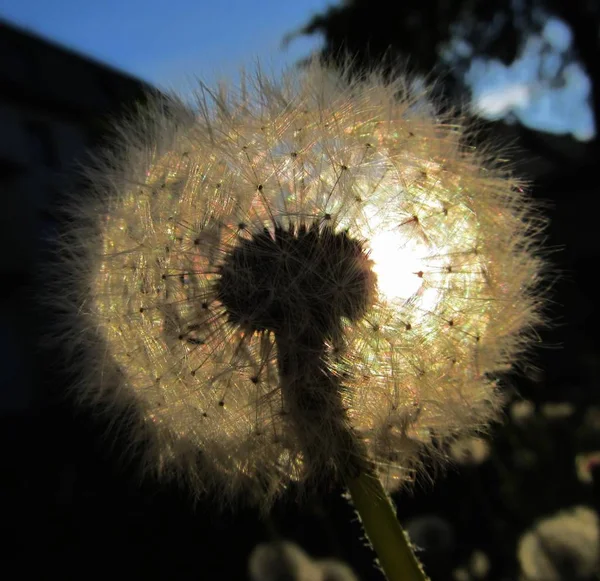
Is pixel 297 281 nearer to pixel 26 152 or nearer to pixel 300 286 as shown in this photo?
pixel 300 286

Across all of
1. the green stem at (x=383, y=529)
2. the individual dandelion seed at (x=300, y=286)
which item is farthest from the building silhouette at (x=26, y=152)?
the green stem at (x=383, y=529)

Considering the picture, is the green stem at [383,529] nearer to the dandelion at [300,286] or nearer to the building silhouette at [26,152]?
the dandelion at [300,286]

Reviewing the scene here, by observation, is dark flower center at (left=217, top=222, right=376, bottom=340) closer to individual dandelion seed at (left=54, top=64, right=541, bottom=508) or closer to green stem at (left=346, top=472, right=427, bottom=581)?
individual dandelion seed at (left=54, top=64, right=541, bottom=508)

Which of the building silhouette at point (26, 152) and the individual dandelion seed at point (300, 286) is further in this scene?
the building silhouette at point (26, 152)

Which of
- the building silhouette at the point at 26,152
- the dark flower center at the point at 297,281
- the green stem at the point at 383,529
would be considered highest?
the building silhouette at the point at 26,152

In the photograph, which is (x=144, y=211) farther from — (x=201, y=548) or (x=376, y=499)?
(x=201, y=548)

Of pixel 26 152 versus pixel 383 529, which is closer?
pixel 383 529

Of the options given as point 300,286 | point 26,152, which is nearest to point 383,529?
point 300,286
